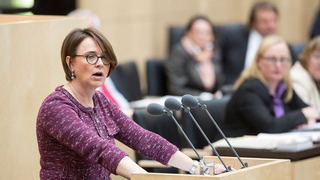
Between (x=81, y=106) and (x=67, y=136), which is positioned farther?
(x=81, y=106)

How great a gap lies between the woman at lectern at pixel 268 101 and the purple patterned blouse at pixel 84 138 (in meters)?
1.81

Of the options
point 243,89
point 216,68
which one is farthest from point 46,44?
point 216,68

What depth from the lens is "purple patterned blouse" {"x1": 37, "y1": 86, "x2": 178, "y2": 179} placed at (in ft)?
9.47

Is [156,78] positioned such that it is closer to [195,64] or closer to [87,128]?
[195,64]

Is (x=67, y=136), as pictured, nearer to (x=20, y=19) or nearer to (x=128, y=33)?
(x=20, y=19)

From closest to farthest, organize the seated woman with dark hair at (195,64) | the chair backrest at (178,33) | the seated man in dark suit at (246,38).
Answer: the seated woman with dark hair at (195,64)
the seated man in dark suit at (246,38)
the chair backrest at (178,33)

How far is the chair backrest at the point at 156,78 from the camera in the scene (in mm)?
8055

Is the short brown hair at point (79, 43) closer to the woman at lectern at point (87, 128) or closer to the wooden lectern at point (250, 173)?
the woman at lectern at point (87, 128)

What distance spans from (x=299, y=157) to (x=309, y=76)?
1.98 metres

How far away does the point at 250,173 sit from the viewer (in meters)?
2.90

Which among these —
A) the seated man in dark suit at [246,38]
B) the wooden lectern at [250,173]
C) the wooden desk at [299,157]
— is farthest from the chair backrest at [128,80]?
the wooden lectern at [250,173]

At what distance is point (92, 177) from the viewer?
307 centimetres

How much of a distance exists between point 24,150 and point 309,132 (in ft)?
6.22

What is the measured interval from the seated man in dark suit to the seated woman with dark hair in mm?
443
